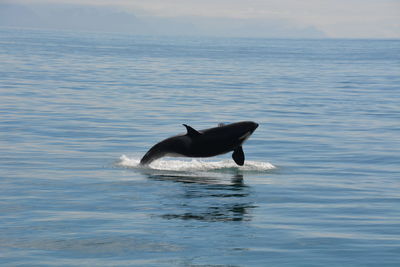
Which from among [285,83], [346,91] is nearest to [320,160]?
[346,91]

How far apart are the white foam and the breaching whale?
1.23 m

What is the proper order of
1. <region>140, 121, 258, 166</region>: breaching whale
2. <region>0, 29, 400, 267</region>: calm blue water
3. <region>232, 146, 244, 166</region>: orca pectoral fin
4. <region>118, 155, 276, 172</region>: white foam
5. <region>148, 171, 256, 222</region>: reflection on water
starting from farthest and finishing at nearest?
<region>118, 155, 276, 172</region>: white foam < <region>232, 146, 244, 166</region>: orca pectoral fin < <region>140, 121, 258, 166</region>: breaching whale < <region>148, 171, 256, 222</region>: reflection on water < <region>0, 29, 400, 267</region>: calm blue water

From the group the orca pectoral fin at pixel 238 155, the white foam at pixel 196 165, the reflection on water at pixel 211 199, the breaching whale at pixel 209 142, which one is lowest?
the white foam at pixel 196 165

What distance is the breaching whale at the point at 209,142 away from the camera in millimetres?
20797

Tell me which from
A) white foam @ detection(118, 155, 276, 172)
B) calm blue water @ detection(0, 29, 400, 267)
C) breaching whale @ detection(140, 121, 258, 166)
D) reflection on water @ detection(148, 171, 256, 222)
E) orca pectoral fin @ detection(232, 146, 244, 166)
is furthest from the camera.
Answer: white foam @ detection(118, 155, 276, 172)

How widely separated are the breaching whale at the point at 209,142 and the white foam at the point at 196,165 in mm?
1227

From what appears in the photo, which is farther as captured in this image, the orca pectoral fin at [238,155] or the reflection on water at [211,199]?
the orca pectoral fin at [238,155]

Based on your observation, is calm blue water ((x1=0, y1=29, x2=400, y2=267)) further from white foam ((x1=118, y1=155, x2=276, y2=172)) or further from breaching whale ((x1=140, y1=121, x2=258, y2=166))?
breaching whale ((x1=140, y1=121, x2=258, y2=166))

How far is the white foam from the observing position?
Answer: 22.6 metres

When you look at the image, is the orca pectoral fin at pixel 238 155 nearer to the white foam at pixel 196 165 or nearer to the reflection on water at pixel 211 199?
the reflection on water at pixel 211 199

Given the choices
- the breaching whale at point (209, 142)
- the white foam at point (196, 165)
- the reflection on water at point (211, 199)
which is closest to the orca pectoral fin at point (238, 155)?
the breaching whale at point (209, 142)

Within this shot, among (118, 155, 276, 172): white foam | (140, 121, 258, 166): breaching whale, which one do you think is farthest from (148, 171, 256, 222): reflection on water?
(118, 155, 276, 172): white foam

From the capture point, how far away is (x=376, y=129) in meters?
35.6

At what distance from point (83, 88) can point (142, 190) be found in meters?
40.2
